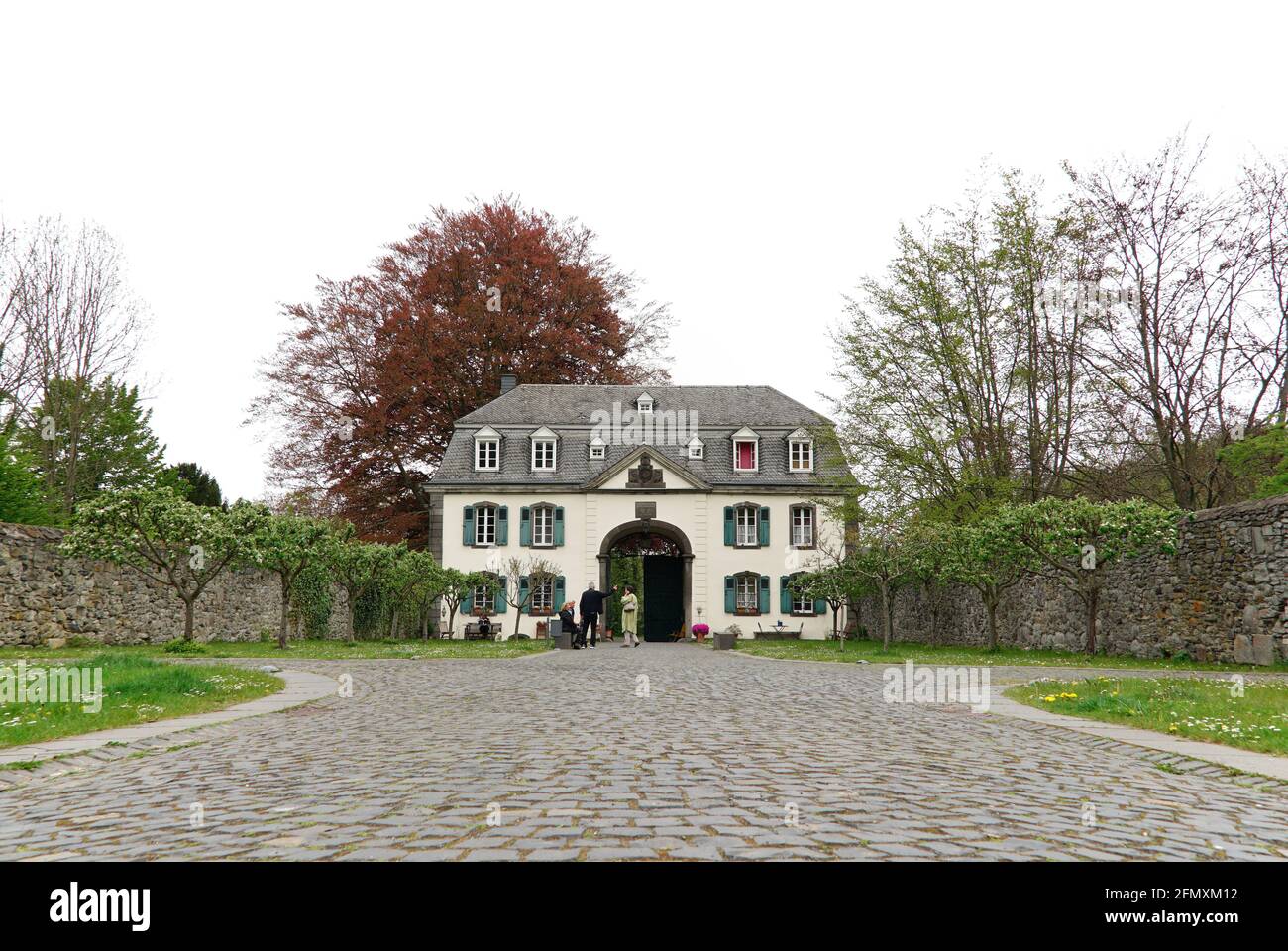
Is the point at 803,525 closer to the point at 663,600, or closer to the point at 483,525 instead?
the point at 663,600

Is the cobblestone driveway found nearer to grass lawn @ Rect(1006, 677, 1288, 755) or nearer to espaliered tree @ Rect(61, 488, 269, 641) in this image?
grass lawn @ Rect(1006, 677, 1288, 755)

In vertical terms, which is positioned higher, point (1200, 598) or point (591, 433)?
point (591, 433)

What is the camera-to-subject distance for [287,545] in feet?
74.3

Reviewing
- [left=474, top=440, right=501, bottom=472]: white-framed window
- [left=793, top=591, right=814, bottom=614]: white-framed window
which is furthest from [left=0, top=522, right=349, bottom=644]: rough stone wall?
[left=793, top=591, right=814, bottom=614]: white-framed window


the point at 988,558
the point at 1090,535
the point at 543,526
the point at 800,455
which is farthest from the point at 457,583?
the point at 1090,535

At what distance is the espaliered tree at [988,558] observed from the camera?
864 inches

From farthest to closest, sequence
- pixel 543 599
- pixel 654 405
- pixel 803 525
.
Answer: pixel 654 405
pixel 803 525
pixel 543 599

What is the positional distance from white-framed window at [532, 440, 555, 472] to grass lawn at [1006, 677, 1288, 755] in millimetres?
28939

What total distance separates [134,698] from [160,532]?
1169 cm

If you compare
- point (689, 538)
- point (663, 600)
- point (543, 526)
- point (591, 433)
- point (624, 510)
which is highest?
point (591, 433)

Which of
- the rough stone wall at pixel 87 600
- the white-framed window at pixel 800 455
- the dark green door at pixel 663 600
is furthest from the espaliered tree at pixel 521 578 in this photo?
the rough stone wall at pixel 87 600
